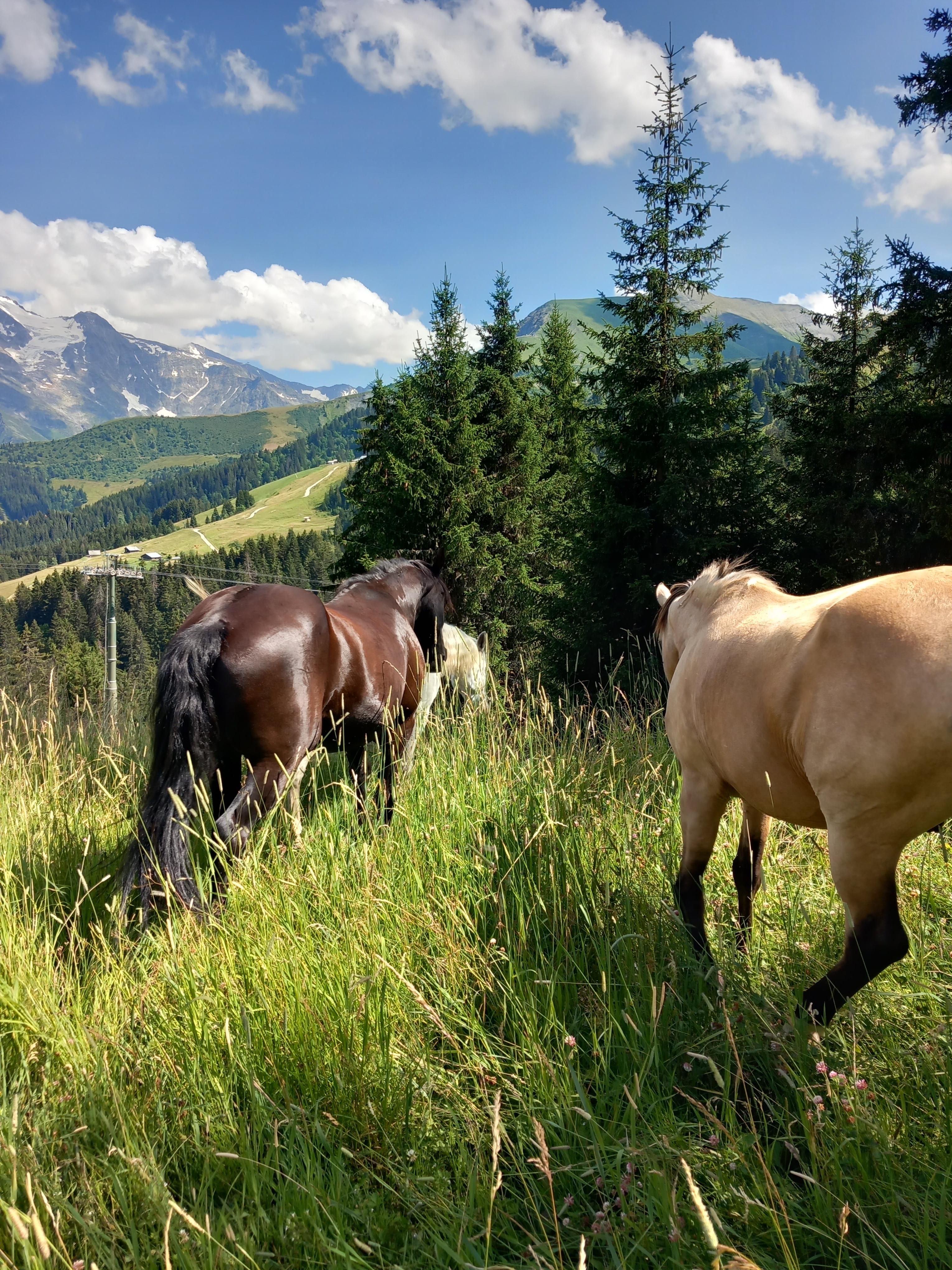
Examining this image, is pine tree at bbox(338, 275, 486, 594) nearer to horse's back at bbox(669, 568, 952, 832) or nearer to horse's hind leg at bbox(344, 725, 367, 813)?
horse's hind leg at bbox(344, 725, 367, 813)

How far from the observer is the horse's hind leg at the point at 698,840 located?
2.71 m

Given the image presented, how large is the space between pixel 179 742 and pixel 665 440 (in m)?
10.1

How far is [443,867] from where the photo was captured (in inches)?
119

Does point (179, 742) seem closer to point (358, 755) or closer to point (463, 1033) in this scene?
point (358, 755)

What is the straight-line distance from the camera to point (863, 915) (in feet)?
6.52

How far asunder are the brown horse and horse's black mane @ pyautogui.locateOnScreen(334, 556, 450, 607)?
1039mm

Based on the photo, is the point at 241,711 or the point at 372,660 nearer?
the point at 241,711

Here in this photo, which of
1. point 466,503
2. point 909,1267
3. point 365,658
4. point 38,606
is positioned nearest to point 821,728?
point 909,1267

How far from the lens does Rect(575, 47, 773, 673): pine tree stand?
1154 centimetres

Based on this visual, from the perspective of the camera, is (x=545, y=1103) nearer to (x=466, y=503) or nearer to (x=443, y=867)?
(x=443, y=867)

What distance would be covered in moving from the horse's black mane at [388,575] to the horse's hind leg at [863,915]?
4223mm

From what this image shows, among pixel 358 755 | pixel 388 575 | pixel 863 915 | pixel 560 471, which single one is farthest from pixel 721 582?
pixel 560 471

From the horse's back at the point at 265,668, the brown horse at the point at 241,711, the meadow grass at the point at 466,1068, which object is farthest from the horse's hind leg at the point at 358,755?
the meadow grass at the point at 466,1068

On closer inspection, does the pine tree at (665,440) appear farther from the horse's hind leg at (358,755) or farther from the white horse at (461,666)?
the horse's hind leg at (358,755)
